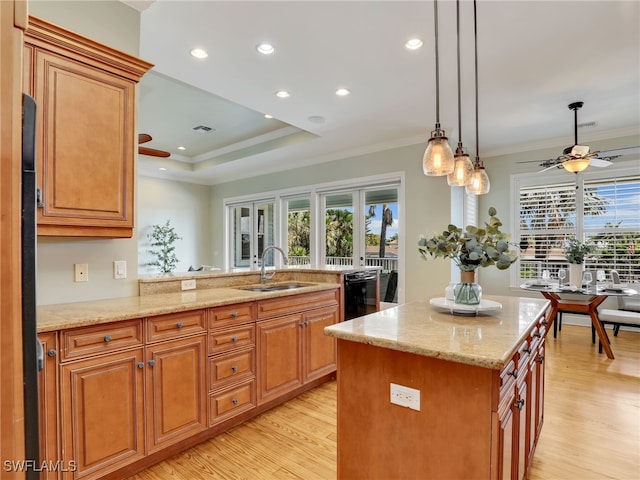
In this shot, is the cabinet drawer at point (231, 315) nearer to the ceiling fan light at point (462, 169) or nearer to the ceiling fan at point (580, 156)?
the ceiling fan light at point (462, 169)

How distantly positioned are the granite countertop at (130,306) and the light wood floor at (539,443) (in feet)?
Answer: 2.97

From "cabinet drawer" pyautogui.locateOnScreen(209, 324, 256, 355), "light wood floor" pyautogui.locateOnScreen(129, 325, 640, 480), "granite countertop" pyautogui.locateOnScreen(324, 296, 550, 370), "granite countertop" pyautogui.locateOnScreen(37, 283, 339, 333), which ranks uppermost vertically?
"granite countertop" pyautogui.locateOnScreen(37, 283, 339, 333)

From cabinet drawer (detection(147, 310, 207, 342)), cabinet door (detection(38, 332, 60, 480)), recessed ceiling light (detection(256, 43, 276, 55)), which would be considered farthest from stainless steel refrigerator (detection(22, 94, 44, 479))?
recessed ceiling light (detection(256, 43, 276, 55))

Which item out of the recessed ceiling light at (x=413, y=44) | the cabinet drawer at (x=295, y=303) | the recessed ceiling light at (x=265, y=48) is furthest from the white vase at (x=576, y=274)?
the recessed ceiling light at (x=265, y=48)

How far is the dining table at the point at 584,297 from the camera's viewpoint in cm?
394

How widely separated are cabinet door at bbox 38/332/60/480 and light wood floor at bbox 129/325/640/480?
0.52 meters

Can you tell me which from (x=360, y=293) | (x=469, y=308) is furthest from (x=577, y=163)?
(x=469, y=308)

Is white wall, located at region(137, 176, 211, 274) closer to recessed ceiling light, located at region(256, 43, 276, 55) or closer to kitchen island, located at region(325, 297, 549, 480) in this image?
recessed ceiling light, located at region(256, 43, 276, 55)

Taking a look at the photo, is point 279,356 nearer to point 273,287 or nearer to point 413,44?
point 273,287

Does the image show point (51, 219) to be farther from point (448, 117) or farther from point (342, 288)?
point (448, 117)

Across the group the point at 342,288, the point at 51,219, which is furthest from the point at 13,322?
the point at 342,288

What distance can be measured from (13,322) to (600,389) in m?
4.11

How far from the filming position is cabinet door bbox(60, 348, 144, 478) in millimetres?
1678

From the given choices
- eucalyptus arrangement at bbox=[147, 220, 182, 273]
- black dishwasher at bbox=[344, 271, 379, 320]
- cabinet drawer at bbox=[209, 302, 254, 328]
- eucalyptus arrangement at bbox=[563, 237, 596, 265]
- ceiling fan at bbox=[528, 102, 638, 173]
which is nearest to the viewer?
cabinet drawer at bbox=[209, 302, 254, 328]
